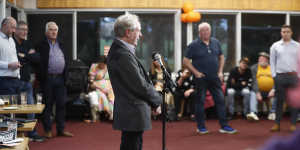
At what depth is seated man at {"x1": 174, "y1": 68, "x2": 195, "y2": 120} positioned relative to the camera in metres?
6.46

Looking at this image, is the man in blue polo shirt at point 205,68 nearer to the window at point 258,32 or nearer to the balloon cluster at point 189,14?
the balloon cluster at point 189,14

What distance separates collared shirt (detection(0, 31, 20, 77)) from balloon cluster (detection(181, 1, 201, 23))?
3884mm

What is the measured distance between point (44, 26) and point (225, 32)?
11.4ft

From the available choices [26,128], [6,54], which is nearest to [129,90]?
[26,128]

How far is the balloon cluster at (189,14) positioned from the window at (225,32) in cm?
40

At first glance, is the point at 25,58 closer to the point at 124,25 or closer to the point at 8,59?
the point at 8,59

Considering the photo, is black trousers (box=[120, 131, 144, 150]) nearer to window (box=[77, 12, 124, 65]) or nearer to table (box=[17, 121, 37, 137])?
table (box=[17, 121, 37, 137])

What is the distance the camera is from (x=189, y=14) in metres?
7.02

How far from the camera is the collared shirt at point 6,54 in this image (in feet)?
12.0

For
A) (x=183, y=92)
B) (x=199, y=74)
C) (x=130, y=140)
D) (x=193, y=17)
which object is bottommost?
(x=183, y=92)

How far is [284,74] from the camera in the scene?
15.2ft

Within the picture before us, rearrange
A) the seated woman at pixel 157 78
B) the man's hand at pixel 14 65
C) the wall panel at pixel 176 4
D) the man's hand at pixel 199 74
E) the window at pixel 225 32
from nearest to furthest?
1. the man's hand at pixel 14 65
2. the man's hand at pixel 199 74
3. the seated woman at pixel 157 78
4. the wall panel at pixel 176 4
5. the window at pixel 225 32

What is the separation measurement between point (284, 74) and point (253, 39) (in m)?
3.01

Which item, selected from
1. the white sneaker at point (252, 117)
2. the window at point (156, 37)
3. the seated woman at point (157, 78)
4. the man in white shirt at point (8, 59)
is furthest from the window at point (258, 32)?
the man in white shirt at point (8, 59)
